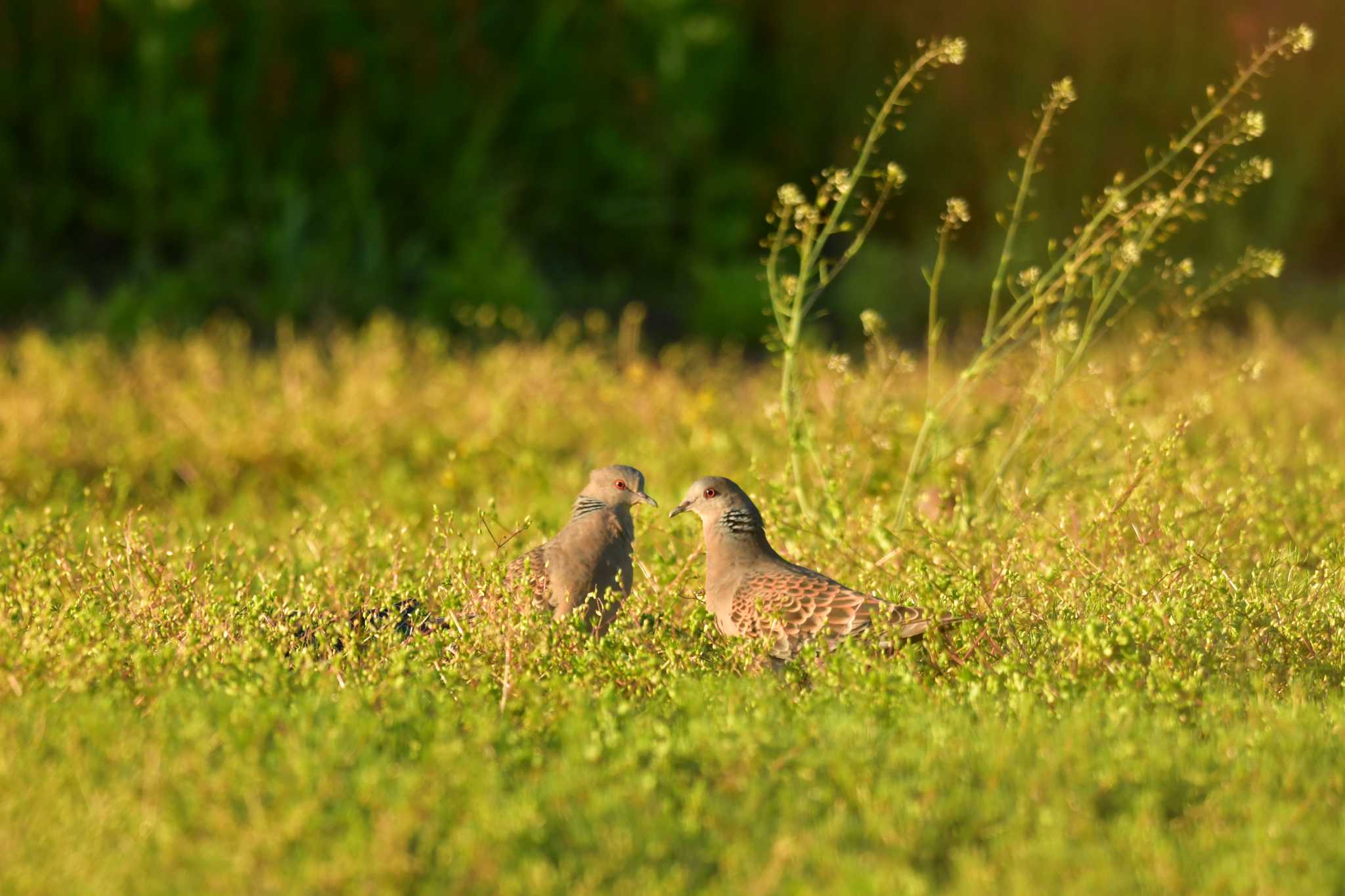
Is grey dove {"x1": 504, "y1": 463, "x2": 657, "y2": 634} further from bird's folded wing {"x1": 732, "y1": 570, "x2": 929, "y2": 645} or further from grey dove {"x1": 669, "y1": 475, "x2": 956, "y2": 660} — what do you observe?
bird's folded wing {"x1": 732, "y1": 570, "x2": 929, "y2": 645}

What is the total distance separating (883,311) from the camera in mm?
14164

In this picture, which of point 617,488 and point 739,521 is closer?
point 739,521

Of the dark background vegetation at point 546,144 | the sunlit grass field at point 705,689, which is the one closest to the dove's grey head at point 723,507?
the sunlit grass field at point 705,689

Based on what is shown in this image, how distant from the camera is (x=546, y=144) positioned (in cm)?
1545

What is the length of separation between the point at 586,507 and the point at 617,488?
12cm

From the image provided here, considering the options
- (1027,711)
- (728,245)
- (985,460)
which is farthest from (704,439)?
(728,245)

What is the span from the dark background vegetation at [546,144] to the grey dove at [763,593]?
6904 mm

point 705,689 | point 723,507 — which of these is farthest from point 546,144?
point 705,689

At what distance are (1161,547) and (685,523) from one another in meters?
1.77

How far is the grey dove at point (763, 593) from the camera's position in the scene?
4.84 metres

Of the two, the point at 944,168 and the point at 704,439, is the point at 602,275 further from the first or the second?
the point at 704,439

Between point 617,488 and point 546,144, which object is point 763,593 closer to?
point 617,488

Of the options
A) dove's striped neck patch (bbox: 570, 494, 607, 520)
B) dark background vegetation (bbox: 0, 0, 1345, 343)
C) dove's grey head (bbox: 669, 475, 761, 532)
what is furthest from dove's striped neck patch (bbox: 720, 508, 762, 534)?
dark background vegetation (bbox: 0, 0, 1345, 343)

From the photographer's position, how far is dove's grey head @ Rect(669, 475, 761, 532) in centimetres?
540
